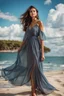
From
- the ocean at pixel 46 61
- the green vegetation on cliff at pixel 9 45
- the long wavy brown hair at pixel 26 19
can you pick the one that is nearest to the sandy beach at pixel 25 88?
the ocean at pixel 46 61

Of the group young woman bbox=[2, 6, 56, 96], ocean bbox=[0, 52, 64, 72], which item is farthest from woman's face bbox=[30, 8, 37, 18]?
ocean bbox=[0, 52, 64, 72]

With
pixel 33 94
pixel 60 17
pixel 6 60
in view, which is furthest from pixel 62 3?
pixel 33 94

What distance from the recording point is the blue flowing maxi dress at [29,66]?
2650 mm

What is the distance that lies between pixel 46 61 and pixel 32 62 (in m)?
0.25

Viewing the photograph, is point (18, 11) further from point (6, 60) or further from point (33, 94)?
point (33, 94)

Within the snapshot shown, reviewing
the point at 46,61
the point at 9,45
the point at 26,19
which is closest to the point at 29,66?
the point at 46,61

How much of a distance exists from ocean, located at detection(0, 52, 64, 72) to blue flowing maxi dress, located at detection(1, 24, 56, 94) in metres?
0.07

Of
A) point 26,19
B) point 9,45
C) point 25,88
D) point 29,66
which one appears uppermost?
point 26,19

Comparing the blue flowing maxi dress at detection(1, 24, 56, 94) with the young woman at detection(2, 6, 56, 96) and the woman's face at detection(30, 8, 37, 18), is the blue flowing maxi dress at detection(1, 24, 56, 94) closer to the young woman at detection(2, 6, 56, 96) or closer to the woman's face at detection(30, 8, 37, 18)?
the young woman at detection(2, 6, 56, 96)

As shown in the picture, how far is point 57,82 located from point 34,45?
0.57 m

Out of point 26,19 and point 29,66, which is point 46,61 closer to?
point 29,66

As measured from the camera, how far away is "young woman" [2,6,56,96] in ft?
8.70

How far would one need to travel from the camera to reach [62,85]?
2812mm

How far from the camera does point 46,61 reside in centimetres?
283
